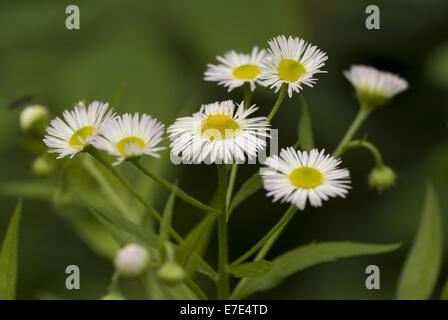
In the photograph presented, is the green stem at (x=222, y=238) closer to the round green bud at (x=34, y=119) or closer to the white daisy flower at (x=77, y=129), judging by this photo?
the white daisy flower at (x=77, y=129)

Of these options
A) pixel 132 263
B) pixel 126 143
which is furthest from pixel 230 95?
pixel 132 263

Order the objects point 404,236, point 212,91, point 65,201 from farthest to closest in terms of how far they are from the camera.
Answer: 1. point 212,91
2. point 404,236
3. point 65,201

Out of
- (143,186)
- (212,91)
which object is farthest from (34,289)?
(212,91)

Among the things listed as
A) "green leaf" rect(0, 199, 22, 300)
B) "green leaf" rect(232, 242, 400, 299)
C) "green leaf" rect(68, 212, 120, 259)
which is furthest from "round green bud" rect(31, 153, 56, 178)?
"green leaf" rect(232, 242, 400, 299)

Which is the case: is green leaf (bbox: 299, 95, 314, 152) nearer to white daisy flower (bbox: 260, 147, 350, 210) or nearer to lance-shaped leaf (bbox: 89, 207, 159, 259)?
white daisy flower (bbox: 260, 147, 350, 210)
